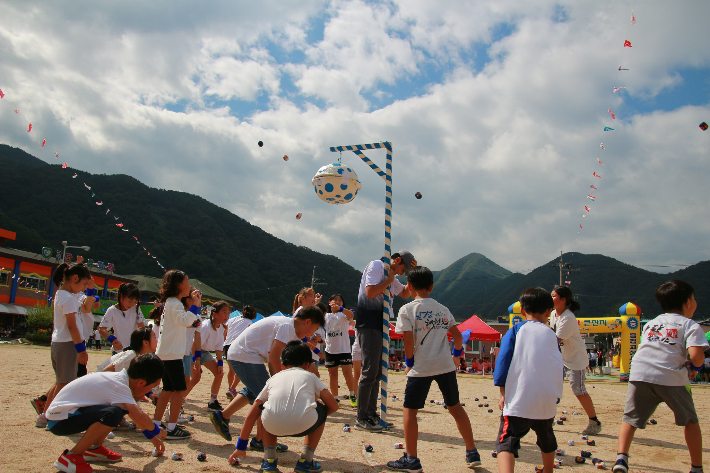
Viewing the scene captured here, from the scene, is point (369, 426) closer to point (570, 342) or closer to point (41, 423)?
point (570, 342)

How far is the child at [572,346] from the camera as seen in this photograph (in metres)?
5.64

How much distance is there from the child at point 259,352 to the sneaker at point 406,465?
1166mm

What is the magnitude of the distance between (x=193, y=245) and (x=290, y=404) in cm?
6409

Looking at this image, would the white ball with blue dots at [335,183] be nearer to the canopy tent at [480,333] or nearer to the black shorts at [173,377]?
the black shorts at [173,377]

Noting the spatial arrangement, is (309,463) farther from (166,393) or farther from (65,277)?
(65,277)

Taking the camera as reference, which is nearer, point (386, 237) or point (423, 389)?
point (423, 389)

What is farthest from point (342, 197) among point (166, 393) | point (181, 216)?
point (181, 216)

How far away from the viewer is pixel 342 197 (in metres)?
7.11

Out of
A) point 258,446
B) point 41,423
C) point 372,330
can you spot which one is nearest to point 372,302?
point 372,330

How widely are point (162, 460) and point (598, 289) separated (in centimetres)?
8571

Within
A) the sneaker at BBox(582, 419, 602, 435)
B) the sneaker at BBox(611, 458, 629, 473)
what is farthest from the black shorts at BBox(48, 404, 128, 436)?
the sneaker at BBox(582, 419, 602, 435)

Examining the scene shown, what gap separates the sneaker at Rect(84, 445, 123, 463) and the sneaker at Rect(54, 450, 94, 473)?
0.35m

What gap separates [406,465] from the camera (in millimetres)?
3680

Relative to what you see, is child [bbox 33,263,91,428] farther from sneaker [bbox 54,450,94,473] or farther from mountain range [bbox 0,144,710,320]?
mountain range [bbox 0,144,710,320]
